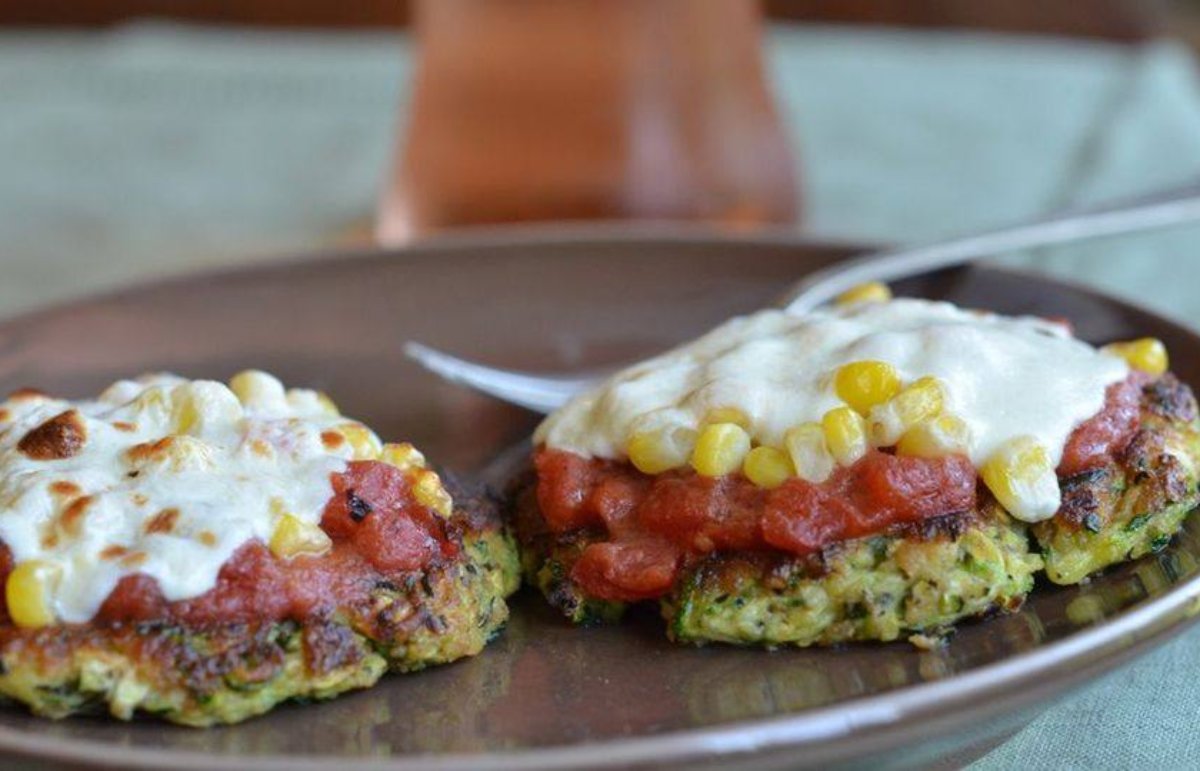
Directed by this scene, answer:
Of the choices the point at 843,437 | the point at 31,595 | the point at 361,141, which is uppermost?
the point at 843,437

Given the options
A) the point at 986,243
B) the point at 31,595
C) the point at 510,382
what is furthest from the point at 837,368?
the point at 31,595

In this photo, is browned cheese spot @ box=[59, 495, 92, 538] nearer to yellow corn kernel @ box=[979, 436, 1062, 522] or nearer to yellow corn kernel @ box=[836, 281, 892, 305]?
yellow corn kernel @ box=[979, 436, 1062, 522]

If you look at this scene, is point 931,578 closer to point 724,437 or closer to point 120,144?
point 724,437

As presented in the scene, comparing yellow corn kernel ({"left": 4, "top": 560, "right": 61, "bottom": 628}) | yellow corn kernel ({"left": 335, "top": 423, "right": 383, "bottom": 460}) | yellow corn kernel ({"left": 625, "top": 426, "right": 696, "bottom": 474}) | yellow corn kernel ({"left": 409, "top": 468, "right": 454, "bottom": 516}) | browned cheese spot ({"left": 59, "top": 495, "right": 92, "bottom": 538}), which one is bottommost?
yellow corn kernel ({"left": 4, "top": 560, "right": 61, "bottom": 628})

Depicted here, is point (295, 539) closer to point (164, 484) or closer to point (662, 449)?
point (164, 484)

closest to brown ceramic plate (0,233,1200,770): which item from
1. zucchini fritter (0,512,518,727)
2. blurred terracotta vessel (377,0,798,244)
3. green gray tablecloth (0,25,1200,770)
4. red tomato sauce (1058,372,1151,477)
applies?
zucchini fritter (0,512,518,727)

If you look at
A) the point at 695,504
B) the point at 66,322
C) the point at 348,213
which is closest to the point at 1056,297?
the point at 695,504

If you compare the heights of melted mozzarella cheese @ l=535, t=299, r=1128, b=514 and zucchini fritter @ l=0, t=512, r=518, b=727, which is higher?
melted mozzarella cheese @ l=535, t=299, r=1128, b=514

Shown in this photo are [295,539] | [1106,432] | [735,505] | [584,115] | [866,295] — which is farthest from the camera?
[584,115]

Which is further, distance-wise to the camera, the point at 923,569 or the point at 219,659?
the point at 923,569
